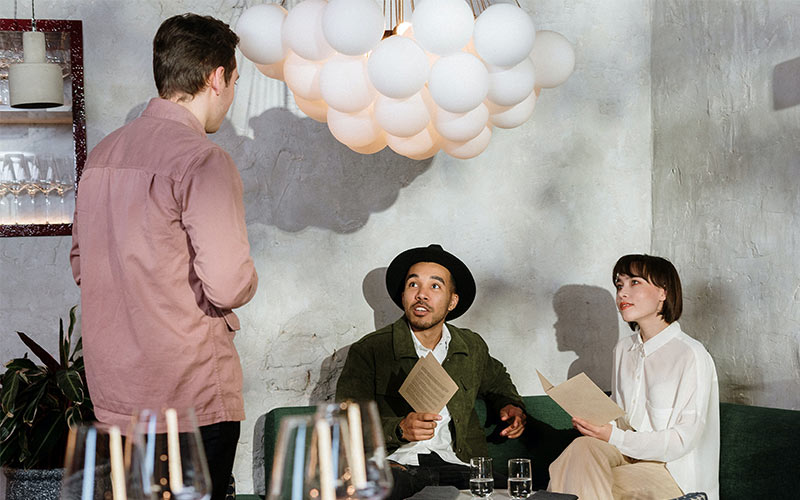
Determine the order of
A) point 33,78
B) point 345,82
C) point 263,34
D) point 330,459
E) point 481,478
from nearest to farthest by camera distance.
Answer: point 330,459
point 481,478
point 345,82
point 263,34
point 33,78

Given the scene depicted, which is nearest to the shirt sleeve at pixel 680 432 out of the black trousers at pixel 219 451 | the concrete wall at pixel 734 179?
the concrete wall at pixel 734 179

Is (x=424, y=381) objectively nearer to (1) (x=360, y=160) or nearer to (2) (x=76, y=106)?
(1) (x=360, y=160)

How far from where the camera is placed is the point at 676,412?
2.91 metres

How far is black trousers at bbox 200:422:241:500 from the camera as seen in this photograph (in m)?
1.87

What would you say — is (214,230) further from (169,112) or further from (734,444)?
(734,444)

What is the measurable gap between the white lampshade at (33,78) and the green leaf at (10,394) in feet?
3.26

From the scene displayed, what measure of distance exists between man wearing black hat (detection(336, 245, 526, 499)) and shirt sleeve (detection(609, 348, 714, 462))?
0.54 meters

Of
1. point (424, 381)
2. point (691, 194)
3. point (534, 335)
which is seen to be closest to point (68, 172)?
point (424, 381)

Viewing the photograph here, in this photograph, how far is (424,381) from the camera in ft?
9.66

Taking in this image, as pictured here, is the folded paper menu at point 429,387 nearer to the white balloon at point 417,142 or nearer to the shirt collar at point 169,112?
the white balloon at point 417,142

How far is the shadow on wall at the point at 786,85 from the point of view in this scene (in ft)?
9.95

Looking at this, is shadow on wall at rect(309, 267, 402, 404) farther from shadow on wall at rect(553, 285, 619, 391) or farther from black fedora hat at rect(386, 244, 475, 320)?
shadow on wall at rect(553, 285, 619, 391)

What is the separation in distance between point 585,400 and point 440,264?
827mm

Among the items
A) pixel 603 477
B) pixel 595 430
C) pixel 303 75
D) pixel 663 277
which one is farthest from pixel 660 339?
pixel 303 75
